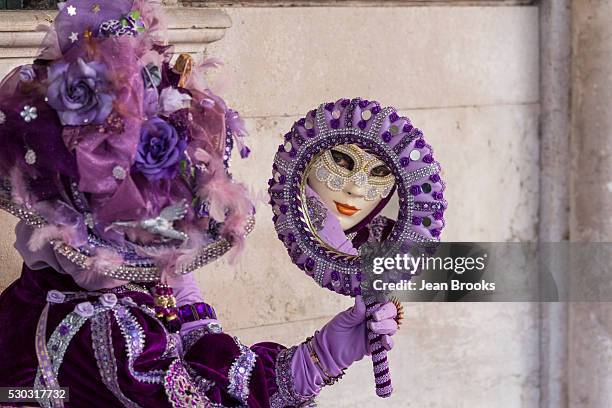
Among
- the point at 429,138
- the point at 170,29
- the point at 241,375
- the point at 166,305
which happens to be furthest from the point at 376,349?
the point at 429,138

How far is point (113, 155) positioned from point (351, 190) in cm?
45

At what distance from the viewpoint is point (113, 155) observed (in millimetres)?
1430

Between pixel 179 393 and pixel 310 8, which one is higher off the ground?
pixel 310 8

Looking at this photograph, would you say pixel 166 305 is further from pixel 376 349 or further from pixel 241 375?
pixel 376 349

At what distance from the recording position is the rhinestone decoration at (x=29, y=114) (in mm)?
1439

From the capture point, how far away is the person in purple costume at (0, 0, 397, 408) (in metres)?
1.43

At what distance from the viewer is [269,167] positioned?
2420mm

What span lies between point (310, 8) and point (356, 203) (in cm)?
80

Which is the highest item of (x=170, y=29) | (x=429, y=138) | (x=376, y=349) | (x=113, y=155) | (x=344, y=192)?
(x=429, y=138)

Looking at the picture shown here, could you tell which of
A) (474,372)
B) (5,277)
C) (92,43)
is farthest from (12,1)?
(474,372)

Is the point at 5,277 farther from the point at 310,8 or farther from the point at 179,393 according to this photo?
the point at 310,8

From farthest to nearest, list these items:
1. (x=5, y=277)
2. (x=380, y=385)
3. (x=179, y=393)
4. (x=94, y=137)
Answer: (x=5, y=277), (x=380, y=385), (x=179, y=393), (x=94, y=137)

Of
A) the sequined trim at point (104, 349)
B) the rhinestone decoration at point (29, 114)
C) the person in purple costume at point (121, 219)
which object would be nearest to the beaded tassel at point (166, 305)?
the person in purple costume at point (121, 219)

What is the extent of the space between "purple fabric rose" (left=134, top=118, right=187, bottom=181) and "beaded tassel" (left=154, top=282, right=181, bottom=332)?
238 mm
